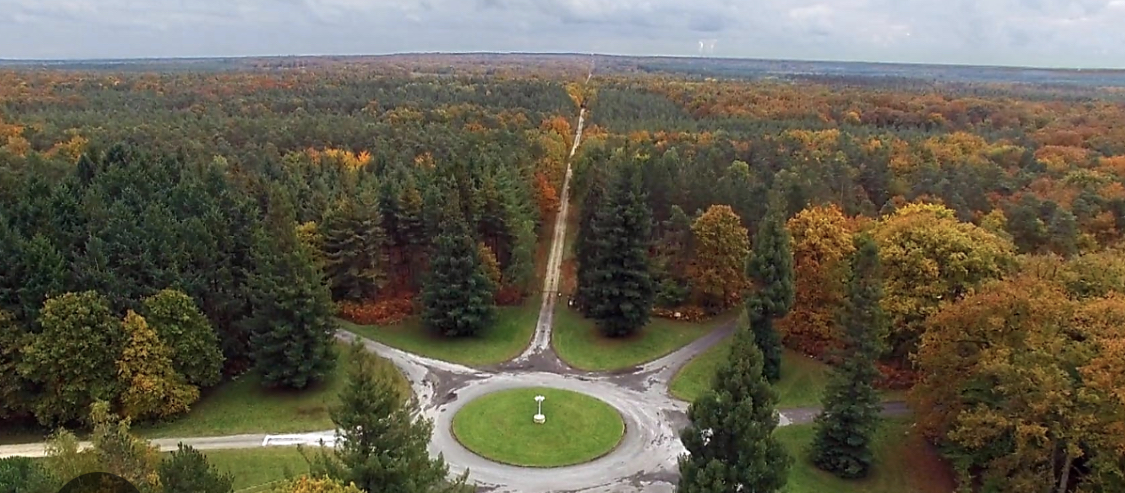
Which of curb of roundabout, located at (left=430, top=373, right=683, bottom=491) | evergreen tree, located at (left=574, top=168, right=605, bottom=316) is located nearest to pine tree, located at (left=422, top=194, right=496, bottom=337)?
curb of roundabout, located at (left=430, top=373, right=683, bottom=491)

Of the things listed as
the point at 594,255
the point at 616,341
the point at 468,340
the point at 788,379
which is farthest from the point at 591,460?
the point at 594,255

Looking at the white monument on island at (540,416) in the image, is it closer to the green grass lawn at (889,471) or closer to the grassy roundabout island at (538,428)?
the grassy roundabout island at (538,428)

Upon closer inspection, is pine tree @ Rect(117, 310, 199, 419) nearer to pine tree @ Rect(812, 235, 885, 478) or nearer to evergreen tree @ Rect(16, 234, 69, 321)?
evergreen tree @ Rect(16, 234, 69, 321)

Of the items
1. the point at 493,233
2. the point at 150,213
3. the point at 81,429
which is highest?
the point at 150,213

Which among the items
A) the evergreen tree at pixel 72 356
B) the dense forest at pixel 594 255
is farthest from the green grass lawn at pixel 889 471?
the evergreen tree at pixel 72 356

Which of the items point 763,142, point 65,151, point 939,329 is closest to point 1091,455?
point 939,329

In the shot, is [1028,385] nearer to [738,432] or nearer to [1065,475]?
[1065,475]

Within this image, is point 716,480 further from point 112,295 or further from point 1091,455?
point 112,295
